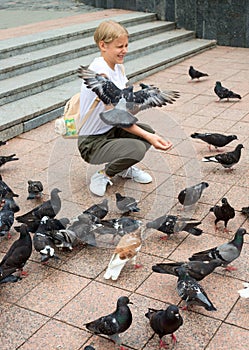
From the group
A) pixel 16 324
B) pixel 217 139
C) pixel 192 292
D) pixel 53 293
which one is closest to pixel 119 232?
pixel 53 293

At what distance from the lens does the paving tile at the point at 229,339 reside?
11.4ft

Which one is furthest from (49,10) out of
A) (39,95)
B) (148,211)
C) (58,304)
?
(58,304)

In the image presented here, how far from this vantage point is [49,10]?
550 inches

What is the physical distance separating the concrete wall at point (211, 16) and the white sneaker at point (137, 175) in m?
8.19

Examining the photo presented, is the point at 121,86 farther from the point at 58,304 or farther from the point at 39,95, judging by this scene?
the point at 39,95

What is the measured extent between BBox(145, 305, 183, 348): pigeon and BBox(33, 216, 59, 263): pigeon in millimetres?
1156

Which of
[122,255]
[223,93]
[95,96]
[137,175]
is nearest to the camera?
[122,255]

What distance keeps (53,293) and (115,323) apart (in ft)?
2.49

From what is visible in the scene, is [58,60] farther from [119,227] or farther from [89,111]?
[119,227]

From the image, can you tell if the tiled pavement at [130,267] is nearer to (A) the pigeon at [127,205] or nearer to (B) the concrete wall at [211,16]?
(A) the pigeon at [127,205]

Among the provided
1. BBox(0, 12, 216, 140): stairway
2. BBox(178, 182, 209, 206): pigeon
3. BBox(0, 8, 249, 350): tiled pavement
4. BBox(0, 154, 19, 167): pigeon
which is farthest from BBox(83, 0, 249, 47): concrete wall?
BBox(178, 182, 209, 206): pigeon

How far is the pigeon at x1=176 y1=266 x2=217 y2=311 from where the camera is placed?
3.69 meters

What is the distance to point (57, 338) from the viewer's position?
3.55 meters

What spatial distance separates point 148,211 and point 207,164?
1380mm
